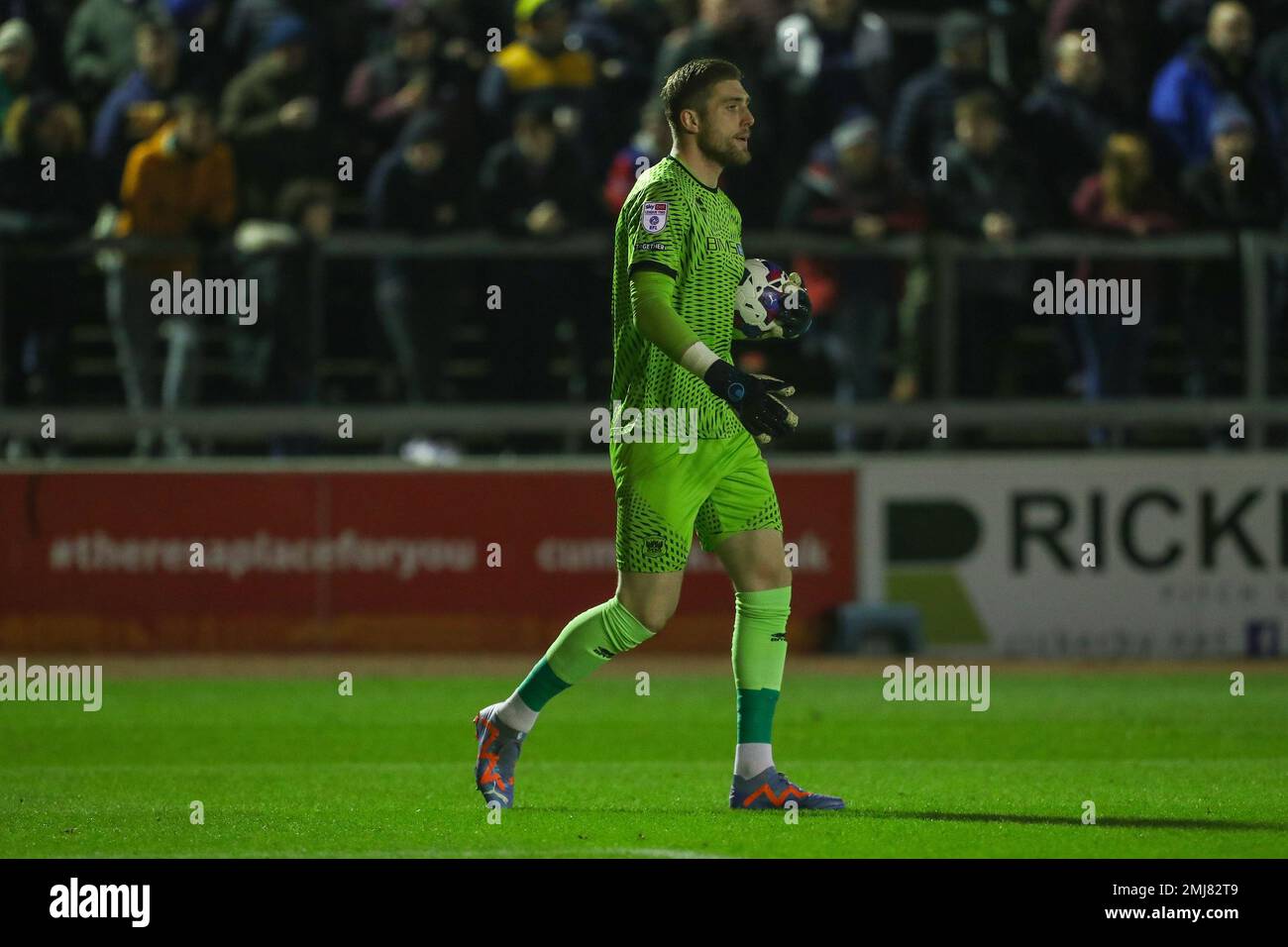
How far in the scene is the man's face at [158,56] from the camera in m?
15.8

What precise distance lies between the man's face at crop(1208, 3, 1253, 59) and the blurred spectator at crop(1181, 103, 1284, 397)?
1.79 ft

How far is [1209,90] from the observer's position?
A: 53.6ft

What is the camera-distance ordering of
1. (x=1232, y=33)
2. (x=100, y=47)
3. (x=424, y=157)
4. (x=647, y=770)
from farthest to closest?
(x=100, y=47) → (x=1232, y=33) → (x=424, y=157) → (x=647, y=770)

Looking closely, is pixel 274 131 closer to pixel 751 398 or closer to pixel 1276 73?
pixel 1276 73

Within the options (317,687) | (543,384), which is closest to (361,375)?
(543,384)

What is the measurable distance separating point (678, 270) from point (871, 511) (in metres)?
8.00

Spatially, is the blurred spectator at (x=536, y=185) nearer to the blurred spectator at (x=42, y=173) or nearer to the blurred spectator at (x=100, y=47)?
the blurred spectator at (x=42, y=173)

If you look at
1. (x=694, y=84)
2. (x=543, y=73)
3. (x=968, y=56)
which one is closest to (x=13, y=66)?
(x=543, y=73)

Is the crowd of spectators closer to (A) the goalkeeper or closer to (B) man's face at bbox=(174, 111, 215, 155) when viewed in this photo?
(B) man's face at bbox=(174, 111, 215, 155)

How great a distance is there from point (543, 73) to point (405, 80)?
967 mm

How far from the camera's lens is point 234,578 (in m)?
16.0

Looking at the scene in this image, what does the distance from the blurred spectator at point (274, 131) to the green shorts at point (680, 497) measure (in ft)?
25.2

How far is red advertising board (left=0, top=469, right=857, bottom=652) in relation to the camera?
625 inches
